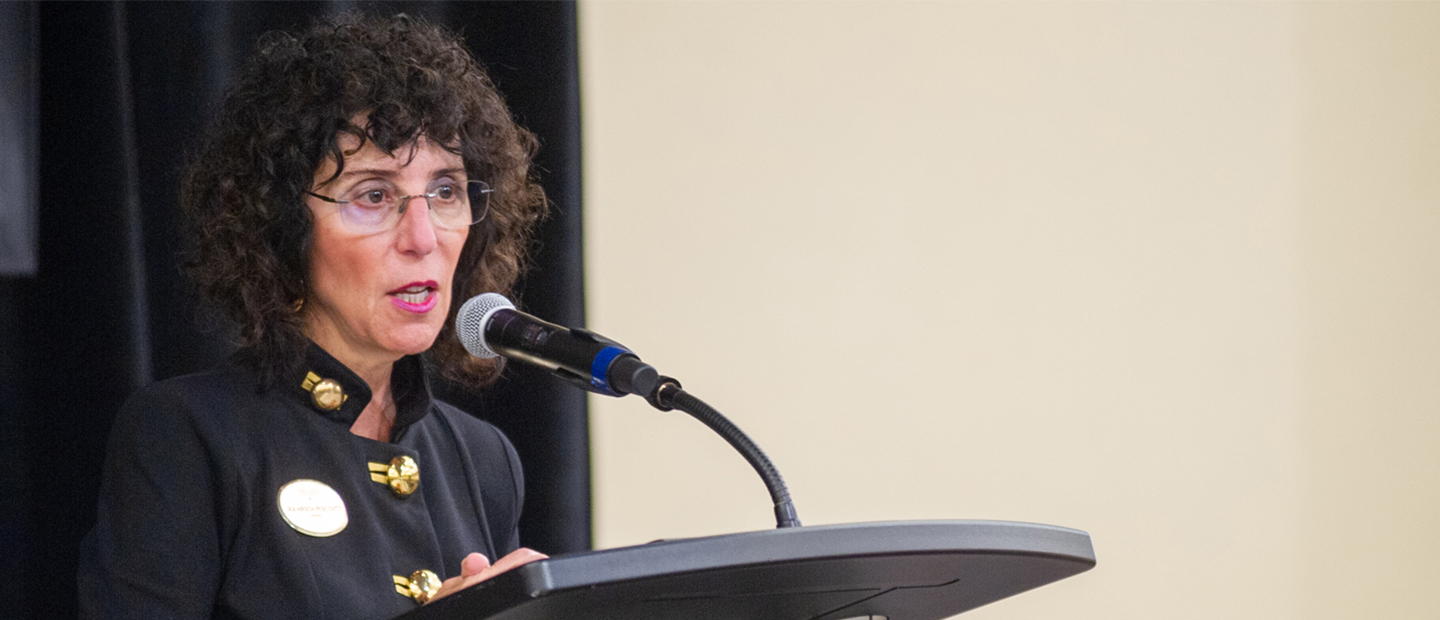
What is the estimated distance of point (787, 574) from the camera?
2.38 ft

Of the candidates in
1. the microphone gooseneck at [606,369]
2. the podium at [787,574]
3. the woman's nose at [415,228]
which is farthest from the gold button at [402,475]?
the podium at [787,574]

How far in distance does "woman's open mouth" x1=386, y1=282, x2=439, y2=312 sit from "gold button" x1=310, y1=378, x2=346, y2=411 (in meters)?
0.12

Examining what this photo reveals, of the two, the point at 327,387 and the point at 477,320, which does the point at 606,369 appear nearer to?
the point at 477,320

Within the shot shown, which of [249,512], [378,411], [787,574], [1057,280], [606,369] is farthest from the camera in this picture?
[1057,280]

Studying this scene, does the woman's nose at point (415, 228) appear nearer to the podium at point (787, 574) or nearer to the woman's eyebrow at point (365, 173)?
the woman's eyebrow at point (365, 173)

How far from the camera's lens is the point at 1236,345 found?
7.32ft

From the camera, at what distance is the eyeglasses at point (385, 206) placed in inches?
58.4

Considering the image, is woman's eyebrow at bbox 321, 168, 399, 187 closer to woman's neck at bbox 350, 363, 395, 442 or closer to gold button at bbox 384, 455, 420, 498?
woman's neck at bbox 350, 363, 395, 442

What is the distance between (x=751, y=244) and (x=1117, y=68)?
739 mm

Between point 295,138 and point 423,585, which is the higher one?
point 295,138

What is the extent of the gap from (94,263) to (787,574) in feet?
4.71

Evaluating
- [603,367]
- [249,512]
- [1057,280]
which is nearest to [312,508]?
[249,512]

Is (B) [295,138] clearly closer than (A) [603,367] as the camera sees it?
No

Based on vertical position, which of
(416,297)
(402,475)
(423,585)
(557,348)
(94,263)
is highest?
(94,263)
